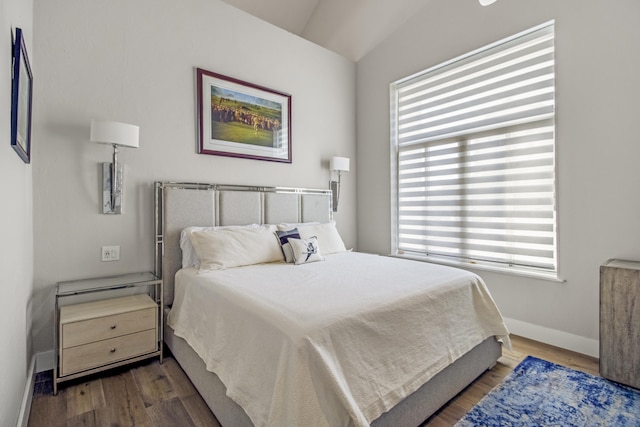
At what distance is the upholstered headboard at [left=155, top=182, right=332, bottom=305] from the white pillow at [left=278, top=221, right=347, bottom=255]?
30cm

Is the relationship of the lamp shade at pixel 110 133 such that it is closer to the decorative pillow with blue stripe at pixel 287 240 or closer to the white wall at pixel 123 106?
the white wall at pixel 123 106

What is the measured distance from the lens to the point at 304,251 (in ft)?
8.49

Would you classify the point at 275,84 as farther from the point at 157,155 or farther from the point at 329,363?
the point at 329,363

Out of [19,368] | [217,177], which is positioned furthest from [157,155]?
[19,368]

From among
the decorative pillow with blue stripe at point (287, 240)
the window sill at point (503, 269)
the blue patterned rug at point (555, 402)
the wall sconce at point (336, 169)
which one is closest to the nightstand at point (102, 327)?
the decorative pillow with blue stripe at point (287, 240)

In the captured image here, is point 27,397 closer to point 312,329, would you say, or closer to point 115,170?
point 115,170

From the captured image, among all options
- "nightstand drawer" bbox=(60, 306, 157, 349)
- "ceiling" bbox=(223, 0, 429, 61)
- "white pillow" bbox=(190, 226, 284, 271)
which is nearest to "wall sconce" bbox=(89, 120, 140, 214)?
"white pillow" bbox=(190, 226, 284, 271)

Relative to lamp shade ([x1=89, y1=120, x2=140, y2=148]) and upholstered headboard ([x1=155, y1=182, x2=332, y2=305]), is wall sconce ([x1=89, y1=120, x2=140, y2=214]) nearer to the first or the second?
lamp shade ([x1=89, y1=120, x2=140, y2=148])

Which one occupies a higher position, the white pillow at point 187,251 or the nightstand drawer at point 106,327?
the white pillow at point 187,251

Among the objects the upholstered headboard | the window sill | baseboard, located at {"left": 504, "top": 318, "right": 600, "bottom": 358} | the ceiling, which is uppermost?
the ceiling

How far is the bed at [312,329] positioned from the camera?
1.17m

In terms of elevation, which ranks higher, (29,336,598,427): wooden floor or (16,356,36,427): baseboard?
(16,356,36,427): baseboard

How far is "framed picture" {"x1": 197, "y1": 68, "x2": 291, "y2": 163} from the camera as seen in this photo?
2.82m

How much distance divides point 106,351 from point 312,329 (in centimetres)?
161
